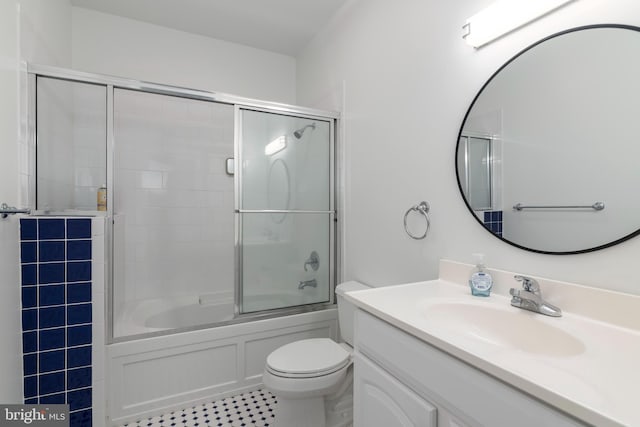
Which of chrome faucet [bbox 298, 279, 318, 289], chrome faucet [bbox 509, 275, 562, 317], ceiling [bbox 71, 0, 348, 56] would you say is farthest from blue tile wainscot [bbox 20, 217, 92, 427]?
chrome faucet [bbox 509, 275, 562, 317]

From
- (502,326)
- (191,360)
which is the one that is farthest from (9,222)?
(502,326)

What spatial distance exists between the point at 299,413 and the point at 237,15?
263 centimetres

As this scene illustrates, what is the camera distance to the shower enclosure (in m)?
1.75

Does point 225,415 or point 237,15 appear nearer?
point 225,415

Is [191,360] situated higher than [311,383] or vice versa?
[311,383]

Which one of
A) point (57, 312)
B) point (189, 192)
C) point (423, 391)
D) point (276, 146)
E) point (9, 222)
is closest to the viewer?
point (423, 391)

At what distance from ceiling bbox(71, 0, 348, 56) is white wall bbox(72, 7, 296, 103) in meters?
0.08

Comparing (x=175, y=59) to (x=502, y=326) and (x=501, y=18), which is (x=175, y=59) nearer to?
(x=501, y=18)

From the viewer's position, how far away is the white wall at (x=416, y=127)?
1008 mm

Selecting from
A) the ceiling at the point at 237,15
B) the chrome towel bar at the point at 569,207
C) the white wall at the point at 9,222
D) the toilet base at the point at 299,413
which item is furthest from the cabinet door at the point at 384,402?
the ceiling at the point at 237,15

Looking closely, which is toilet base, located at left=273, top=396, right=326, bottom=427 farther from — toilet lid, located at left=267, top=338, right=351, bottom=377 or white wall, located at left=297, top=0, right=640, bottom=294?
white wall, located at left=297, top=0, right=640, bottom=294

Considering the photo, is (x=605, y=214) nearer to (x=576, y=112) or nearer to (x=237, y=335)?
(x=576, y=112)

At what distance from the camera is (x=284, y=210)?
2.25 meters

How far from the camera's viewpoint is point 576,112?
38.9 inches
